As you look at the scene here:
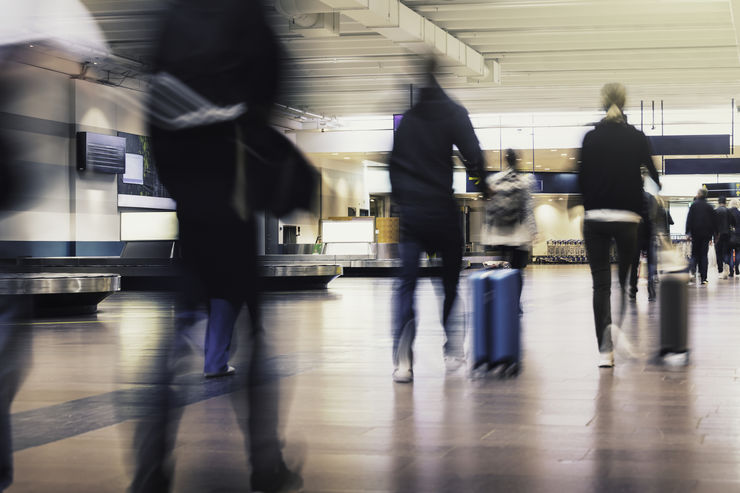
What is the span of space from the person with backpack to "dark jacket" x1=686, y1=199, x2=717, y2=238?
328 inches

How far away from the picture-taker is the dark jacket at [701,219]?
15.7 metres

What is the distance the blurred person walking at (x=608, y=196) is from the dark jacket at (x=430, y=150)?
0.77 meters

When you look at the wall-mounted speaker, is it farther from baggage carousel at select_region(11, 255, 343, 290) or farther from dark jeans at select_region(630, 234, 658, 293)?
dark jeans at select_region(630, 234, 658, 293)

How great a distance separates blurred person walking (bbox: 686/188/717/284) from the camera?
15711 mm

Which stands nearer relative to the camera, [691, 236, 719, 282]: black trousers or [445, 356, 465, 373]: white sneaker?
[445, 356, 465, 373]: white sneaker

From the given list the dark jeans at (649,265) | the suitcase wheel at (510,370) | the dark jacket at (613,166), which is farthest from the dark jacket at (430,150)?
the dark jeans at (649,265)

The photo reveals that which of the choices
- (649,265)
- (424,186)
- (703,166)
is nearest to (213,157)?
(424,186)

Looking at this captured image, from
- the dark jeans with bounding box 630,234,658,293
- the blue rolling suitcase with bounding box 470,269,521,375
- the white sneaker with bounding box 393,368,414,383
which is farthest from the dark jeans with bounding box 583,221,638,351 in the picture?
the dark jeans with bounding box 630,234,658,293

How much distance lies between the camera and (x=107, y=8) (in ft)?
54.7

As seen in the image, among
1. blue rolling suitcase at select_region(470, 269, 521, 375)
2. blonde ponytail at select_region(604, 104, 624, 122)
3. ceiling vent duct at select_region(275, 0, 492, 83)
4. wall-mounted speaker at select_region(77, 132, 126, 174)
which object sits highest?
ceiling vent duct at select_region(275, 0, 492, 83)

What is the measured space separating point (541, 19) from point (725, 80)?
351 inches

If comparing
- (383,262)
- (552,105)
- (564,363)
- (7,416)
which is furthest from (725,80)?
(7,416)

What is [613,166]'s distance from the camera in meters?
5.16

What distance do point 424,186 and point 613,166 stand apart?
3.88ft
